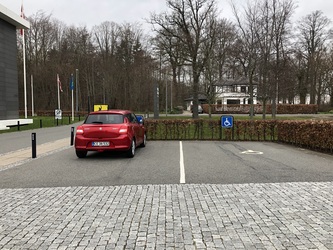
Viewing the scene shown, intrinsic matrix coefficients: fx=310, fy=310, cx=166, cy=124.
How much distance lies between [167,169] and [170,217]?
360 centimetres

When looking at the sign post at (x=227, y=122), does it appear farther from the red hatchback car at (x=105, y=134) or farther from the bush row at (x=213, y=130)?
the red hatchback car at (x=105, y=134)

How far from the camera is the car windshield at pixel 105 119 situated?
9489mm

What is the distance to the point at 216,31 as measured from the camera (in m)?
32.0

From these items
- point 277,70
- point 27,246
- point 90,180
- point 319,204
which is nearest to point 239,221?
point 319,204

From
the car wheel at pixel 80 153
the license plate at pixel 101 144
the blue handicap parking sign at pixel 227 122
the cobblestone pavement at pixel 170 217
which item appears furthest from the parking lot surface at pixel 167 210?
the blue handicap parking sign at pixel 227 122

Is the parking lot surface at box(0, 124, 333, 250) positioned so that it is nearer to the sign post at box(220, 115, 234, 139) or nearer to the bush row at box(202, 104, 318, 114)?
the sign post at box(220, 115, 234, 139)

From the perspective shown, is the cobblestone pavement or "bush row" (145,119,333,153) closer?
the cobblestone pavement

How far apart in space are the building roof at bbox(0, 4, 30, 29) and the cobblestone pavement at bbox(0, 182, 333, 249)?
987 inches

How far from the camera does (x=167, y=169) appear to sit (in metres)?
7.81

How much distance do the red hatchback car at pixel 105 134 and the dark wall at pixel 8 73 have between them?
65.5ft

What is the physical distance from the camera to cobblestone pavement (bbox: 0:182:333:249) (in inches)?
136

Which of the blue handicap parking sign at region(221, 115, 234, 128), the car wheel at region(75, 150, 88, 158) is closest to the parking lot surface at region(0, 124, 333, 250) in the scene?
the car wheel at region(75, 150, 88, 158)

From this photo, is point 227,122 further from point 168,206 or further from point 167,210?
point 167,210

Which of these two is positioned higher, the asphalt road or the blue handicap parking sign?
the blue handicap parking sign
